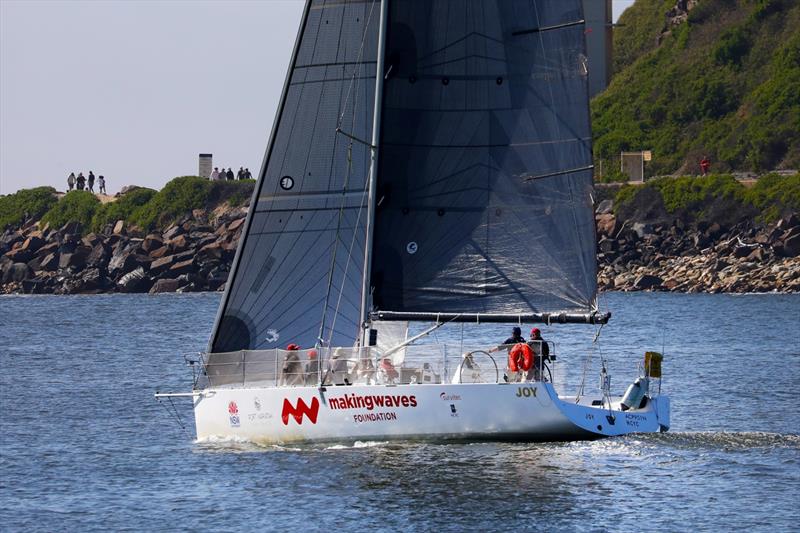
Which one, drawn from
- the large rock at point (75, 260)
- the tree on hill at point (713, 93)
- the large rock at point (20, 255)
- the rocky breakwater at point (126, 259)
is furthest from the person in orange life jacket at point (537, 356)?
the large rock at point (20, 255)

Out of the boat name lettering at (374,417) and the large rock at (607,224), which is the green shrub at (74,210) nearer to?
the large rock at (607,224)

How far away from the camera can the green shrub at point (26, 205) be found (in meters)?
126

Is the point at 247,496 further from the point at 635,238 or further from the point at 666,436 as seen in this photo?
Result: the point at 635,238

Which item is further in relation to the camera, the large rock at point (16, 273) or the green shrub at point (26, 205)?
the green shrub at point (26, 205)

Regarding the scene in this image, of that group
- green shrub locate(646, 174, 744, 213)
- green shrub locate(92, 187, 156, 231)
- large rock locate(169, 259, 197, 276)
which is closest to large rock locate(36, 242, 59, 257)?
green shrub locate(92, 187, 156, 231)

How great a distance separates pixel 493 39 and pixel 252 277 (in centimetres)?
628

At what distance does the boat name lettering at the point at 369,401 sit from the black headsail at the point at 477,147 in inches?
80.4

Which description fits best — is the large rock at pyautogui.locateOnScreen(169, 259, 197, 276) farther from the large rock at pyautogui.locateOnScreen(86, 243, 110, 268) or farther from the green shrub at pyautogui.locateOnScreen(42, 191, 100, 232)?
the green shrub at pyautogui.locateOnScreen(42, 191, 100, 232)

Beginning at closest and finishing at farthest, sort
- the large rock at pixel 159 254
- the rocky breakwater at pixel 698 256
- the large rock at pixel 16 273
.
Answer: the rocky breakwater at pixel 698 256 → the large rock at pixel 159 254 → the large rock at pixel 16 273

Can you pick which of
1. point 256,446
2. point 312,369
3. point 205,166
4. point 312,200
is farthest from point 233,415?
point 205,166

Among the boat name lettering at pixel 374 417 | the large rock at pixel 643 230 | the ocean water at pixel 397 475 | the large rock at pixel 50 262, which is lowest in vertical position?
the ocean water at pixel 397 475

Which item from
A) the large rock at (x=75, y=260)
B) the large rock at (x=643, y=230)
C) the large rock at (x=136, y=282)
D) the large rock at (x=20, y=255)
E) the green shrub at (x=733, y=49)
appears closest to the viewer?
the large rock at (x=643, y=230)

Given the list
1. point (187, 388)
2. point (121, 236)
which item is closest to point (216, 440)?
point (187, 388)

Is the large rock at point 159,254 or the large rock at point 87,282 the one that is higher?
the large rock at point 159,254
